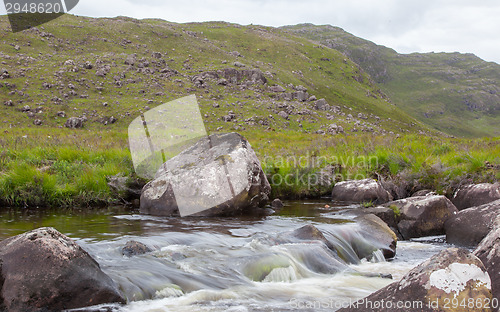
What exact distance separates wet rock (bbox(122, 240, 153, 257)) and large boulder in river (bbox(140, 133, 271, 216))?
135 inches

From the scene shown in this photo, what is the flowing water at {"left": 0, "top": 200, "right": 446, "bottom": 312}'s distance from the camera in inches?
195

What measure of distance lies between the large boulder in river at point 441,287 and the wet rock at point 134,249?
12.1 feet

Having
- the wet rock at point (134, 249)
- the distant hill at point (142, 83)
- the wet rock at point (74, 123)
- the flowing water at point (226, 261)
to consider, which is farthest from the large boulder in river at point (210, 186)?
the wet rock at point (74, 123)

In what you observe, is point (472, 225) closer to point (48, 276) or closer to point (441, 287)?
point (441, 287)

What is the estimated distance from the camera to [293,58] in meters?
Answer: 95.4

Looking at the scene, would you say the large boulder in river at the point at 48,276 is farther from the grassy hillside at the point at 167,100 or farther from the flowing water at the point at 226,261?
the grassy hillside at the point at 167,100

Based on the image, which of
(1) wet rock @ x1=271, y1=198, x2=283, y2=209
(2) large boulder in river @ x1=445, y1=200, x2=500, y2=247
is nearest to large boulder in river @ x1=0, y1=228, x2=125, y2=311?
(2) large boulder in river @ x1=445, y1=200, x2=500, y2=247

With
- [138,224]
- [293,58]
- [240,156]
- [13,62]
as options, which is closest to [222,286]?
[138,224]

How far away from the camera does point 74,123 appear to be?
36.7 m

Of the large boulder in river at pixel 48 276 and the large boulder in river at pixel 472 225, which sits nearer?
the large boulder in river at pixel 48 276

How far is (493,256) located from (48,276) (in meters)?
4.64

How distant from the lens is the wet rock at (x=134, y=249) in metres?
6.07

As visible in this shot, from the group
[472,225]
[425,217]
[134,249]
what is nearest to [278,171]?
[425,217]

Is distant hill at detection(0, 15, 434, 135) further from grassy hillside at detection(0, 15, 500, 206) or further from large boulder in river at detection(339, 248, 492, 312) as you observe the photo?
large boulder in river at detection(339, 248, 492, 312)
